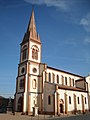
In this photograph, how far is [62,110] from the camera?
38906 mm

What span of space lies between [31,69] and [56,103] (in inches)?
451

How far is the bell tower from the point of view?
39250 mm

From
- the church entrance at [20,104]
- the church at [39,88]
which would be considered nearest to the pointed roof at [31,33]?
the church at [39,88]

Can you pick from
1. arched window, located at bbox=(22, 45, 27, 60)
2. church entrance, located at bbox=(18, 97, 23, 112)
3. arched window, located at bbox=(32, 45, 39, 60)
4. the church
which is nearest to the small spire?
the church

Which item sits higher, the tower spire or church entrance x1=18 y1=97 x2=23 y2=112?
the tower spire

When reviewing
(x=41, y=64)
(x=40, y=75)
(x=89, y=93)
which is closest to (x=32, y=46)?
(x=41, y=64)

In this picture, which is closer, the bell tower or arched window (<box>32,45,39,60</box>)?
the bell tower

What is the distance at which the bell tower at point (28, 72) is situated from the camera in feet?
129

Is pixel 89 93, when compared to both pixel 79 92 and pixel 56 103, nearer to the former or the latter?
pixel 79 92

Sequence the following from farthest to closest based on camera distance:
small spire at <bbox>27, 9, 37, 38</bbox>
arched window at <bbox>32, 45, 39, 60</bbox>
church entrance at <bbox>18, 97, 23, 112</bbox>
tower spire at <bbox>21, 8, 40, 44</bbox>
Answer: small spire at <bbox>27, 9, 37, 38</bbox>, tower spire at <bbox>21, 8, 40, 44</bbox>, arched window at <bbox>32, 45, 39, 60</bbox>, church entrance at <bbox>18, 97, 23, 112</bbox>

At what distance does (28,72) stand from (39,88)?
5249mm

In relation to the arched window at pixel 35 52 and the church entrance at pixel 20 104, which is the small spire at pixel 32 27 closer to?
the arched window at pixel 35 52

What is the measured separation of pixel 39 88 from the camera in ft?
137

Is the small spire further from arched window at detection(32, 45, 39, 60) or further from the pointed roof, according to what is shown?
arched window at detection(32, 45, 39, 60)
